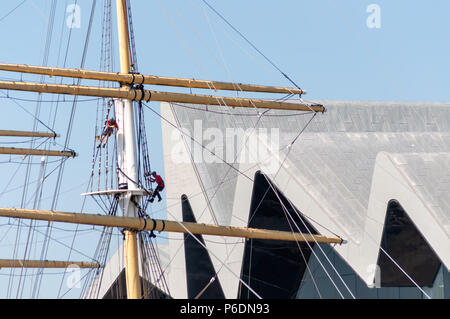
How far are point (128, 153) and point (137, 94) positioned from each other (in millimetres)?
1983

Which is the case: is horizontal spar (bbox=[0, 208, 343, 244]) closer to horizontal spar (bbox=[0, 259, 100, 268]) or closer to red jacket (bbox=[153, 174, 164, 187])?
red jacket (bbox=[153, 174, 164, 187])

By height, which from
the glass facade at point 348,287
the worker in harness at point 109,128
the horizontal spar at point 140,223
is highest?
the worker in harness at point 109,128

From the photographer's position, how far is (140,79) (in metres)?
27.7

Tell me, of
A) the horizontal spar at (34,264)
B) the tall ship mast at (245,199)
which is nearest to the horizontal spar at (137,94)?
the tall ship mast at (245,199)

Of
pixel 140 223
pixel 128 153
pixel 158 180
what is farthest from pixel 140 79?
pixel 140 223

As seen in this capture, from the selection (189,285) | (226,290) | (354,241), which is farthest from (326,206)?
(189,285)

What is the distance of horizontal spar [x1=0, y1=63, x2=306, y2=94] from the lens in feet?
88.7

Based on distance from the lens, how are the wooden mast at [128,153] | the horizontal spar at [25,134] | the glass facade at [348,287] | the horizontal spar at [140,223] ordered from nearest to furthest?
the horizontal spar at [140,223] → the wooden mast at [128,153] → the glass facade at [348,287] → the horizontal spar at [25,134]

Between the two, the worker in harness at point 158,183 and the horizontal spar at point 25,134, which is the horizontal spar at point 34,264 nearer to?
the horizontal spar at point 25,134

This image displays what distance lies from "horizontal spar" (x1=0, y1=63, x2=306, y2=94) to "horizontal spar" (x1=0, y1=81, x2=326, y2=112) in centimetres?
33

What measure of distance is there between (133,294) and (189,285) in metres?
16.8

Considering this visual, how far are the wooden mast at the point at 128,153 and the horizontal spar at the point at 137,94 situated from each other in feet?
1.46

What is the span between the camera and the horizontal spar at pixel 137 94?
2658cm
